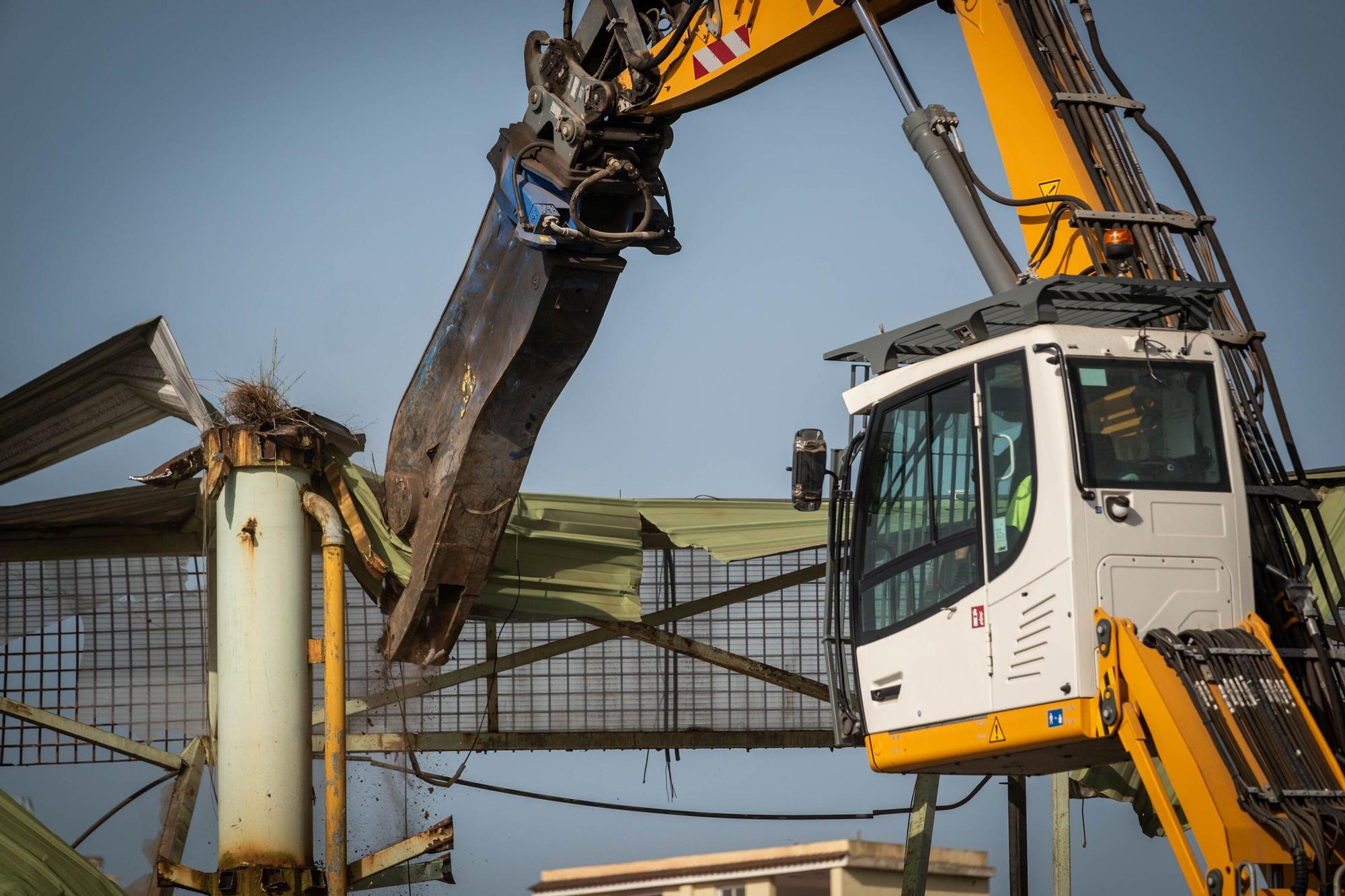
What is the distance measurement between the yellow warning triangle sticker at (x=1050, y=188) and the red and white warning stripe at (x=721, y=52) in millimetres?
1480

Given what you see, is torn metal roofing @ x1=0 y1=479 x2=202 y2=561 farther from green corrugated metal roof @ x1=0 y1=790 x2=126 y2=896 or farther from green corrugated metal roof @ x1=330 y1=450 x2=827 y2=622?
green corrugated metal roof @ x1=0 y1=790 x2=126 y2=896

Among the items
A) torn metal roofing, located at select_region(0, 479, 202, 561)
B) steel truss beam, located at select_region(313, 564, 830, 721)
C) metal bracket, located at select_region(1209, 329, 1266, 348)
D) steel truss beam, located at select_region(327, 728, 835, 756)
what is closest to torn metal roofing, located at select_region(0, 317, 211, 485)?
torn metal roofing, located at select_region(0, 479, 202, 561)

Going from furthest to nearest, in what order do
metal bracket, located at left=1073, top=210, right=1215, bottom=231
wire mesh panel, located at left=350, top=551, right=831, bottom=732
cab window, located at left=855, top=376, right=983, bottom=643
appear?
1. wire mesh panel, located at left=350, top=551, right=831, bottom=732
2. metal bracket, located at left=1073, top=210, right=1215, bottom=231
3. cab window, located at left=855, top=376, right=983, bottom=643

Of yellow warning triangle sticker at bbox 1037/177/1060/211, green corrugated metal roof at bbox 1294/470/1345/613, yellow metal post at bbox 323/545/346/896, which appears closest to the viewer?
yellow warning triangle sticker at bbox 1037/177/1060/211

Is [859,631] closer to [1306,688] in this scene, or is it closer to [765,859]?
[1306,688]

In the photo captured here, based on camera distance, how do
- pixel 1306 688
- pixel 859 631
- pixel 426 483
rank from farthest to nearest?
pixel 426 483, pixel 859 631, pixel 1306 688

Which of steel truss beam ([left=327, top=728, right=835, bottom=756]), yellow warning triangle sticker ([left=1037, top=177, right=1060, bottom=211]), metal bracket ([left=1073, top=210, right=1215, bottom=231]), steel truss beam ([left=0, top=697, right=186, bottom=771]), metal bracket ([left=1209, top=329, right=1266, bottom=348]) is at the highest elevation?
yellow warning triangle sticker ([left=1037, top=177, right=1060, bottom=211])

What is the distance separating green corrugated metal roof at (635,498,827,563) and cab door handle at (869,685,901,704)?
129 inches

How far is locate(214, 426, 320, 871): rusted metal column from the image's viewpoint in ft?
Answer: 26.1

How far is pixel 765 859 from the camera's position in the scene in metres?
9.24

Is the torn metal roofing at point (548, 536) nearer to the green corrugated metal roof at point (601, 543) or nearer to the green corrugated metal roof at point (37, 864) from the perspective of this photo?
the green corrugated metal roof at point (601, 543)

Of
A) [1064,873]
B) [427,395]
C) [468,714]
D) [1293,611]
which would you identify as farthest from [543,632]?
[1293,611]

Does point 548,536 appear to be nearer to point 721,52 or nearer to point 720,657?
point 720,657

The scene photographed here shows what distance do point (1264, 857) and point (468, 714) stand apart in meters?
6.94
